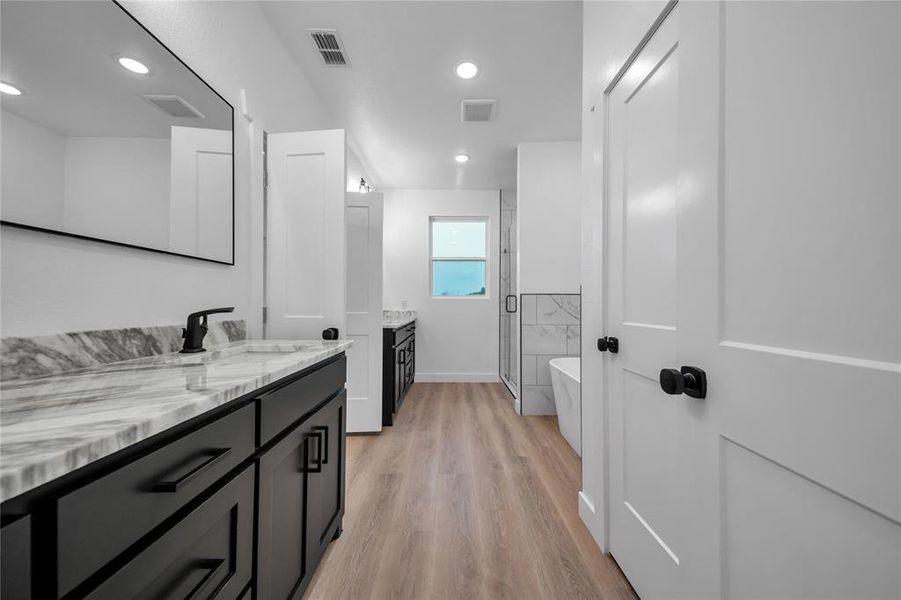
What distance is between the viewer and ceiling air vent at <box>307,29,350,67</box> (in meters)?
2.12

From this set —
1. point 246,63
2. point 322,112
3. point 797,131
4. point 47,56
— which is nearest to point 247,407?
point 47,56

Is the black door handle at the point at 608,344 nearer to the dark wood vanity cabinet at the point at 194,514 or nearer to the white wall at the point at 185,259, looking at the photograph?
the dark wood vanity cabinet at the point at 194,514

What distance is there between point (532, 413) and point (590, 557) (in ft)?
6.67

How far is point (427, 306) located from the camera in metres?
4.98

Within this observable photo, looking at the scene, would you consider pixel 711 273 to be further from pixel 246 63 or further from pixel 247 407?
pixel 246 63

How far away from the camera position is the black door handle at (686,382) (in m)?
0.89

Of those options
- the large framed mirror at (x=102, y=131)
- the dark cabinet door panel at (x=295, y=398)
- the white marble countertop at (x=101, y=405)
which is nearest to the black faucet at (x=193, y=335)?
the white marble countertop at (x=101, y=405)

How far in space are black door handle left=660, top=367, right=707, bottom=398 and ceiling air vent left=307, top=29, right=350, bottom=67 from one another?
2452 millimetres

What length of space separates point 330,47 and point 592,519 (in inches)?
117

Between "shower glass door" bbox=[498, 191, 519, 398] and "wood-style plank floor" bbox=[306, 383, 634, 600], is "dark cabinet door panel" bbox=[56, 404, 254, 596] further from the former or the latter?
"shower glass door" bbox=[498, 191, 519, 398]

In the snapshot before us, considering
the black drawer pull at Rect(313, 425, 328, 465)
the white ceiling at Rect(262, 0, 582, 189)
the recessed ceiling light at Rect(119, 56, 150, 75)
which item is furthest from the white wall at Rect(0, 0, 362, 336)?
the black drawer pull at Rect(313, 425, 328, 465)

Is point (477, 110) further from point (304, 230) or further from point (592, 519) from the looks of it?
point (592, 519)

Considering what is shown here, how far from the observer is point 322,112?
112 inches

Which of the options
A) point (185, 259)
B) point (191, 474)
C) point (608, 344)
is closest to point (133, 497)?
point (191, 474)
